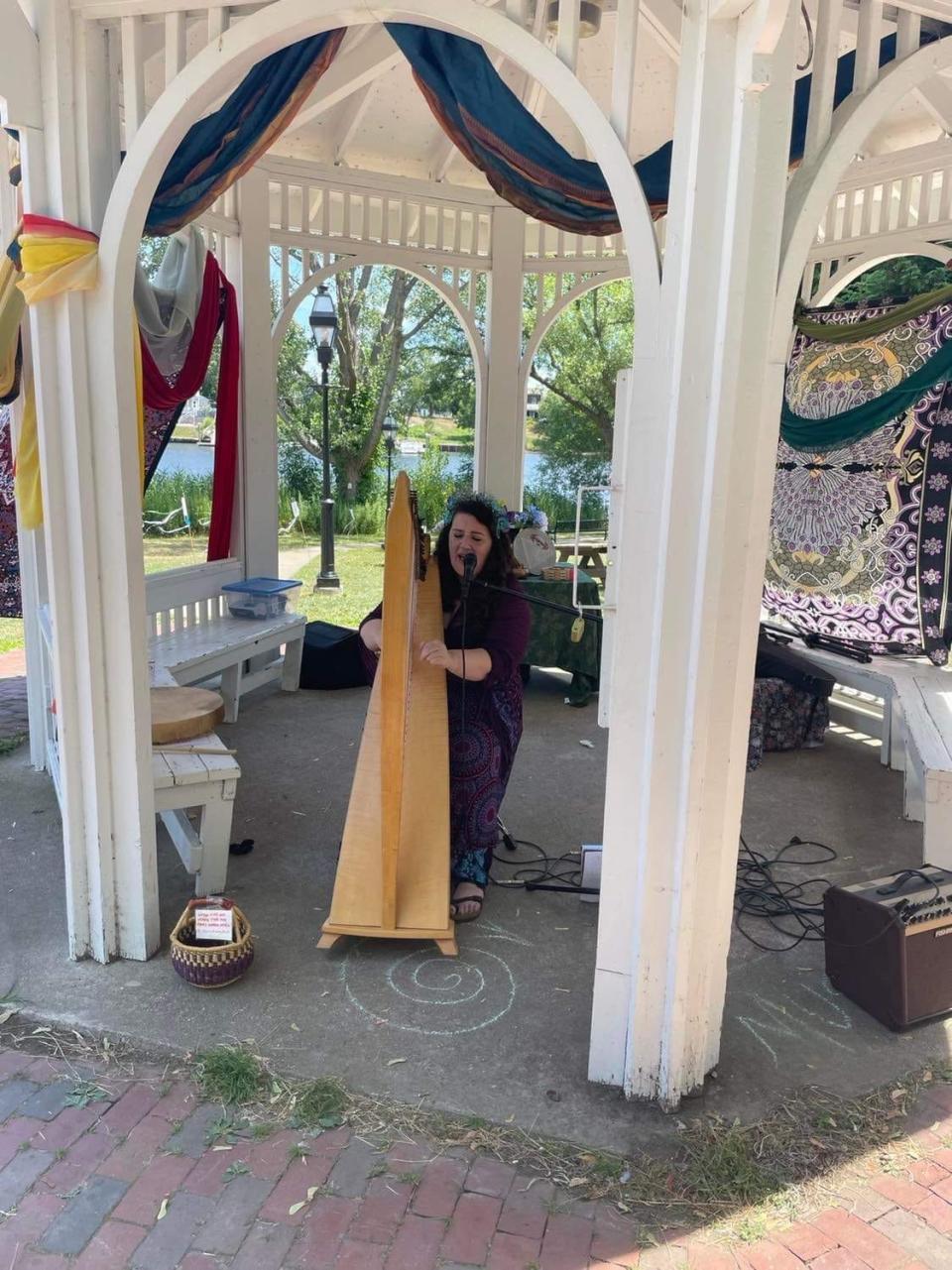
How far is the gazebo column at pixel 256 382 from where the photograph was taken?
5.79 m

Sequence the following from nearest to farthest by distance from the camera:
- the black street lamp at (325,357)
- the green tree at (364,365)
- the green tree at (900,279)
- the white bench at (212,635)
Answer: the white bench at (212,635), the black street lamp at (325,357), the green tree at (900,279), the green tree at (364,365)

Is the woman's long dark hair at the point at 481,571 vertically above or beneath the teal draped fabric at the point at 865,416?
beneath

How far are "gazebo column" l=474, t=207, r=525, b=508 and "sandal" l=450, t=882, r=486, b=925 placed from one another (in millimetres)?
4430

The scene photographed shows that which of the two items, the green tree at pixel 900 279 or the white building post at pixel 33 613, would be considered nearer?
the white building post at pixel 33 613

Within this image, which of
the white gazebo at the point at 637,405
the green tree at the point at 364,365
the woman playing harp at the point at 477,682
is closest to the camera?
the white gazebo at the point at 637,405

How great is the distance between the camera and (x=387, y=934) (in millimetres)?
2928

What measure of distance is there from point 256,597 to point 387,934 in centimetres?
332

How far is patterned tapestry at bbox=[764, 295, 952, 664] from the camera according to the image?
4738 mm

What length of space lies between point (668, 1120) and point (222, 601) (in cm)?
444

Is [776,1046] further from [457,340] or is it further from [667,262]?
[457,340]

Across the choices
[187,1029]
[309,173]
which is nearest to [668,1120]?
[187,1029]

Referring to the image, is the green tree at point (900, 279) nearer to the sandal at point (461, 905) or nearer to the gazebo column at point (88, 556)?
the sandal at point (461, 905)

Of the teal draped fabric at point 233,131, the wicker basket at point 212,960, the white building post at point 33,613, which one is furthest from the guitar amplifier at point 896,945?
the white building post at point 33,613

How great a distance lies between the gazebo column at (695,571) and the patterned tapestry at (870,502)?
9.34 feet
